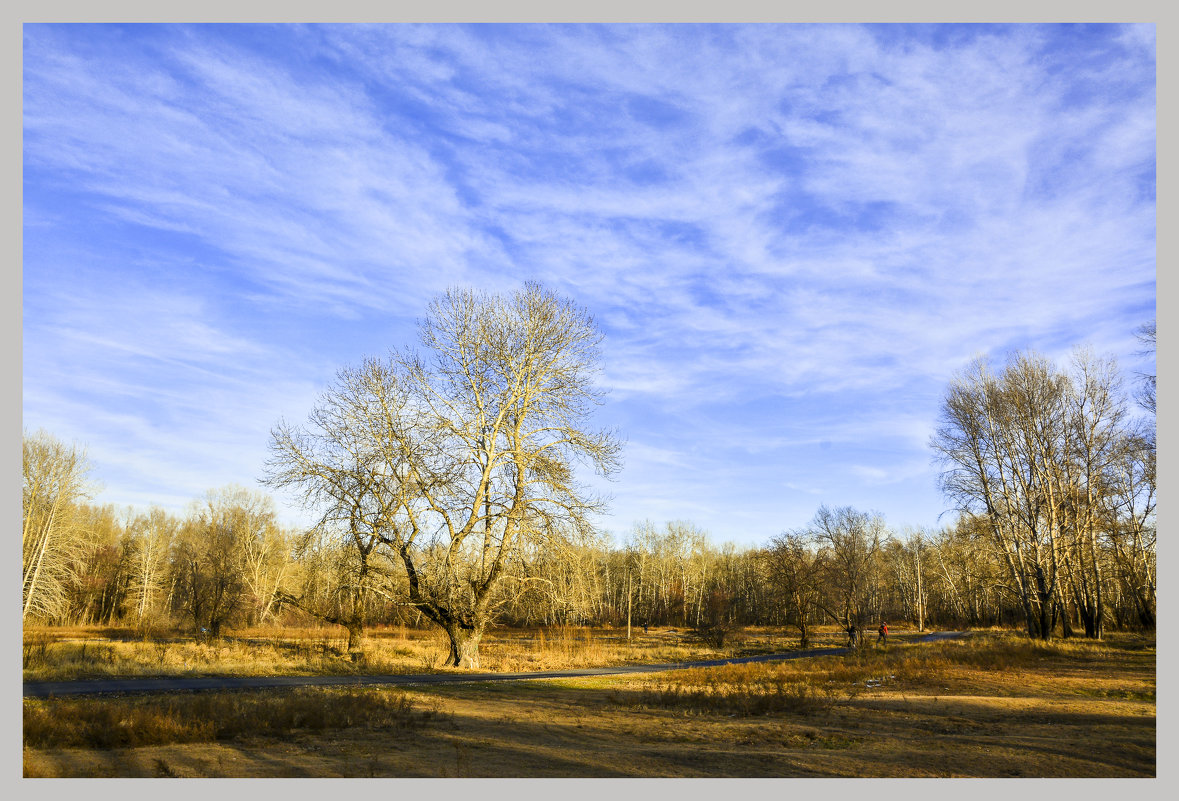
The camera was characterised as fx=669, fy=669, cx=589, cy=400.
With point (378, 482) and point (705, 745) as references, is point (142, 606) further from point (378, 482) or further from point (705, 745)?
point (705, 745)

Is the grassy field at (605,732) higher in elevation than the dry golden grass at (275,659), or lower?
higher

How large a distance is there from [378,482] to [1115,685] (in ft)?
75.0

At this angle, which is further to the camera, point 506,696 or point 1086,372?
point 1086,372

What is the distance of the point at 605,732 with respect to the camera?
37.0 ft

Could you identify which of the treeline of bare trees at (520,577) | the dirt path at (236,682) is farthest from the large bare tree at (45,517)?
the dirt path at (236,682)

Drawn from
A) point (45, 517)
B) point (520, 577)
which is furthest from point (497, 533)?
point (45, 517)

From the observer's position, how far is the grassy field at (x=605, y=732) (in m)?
8.45

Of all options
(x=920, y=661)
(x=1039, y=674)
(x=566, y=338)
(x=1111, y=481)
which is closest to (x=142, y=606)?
(x=566, y=338)

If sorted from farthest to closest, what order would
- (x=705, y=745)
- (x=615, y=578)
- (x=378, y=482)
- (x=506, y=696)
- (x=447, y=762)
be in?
1. (x=615, y=578)
2. (x=378, y=482)
3. (x=506, y=696)
4. (x=705, y=745)
5. (x=447, y=762)

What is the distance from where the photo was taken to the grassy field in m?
8.45

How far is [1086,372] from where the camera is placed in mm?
35031

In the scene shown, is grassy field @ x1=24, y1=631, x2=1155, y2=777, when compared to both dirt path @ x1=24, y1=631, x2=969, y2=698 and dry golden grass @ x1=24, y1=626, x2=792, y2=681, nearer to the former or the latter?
dirt path @ x1=24, y1=631, x2=969, y2=698

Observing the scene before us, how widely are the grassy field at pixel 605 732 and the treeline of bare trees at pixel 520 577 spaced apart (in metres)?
7.45

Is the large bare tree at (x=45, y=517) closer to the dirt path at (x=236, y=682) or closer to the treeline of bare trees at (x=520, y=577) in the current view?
the treeline of bare trees at (x=520, y=577)
